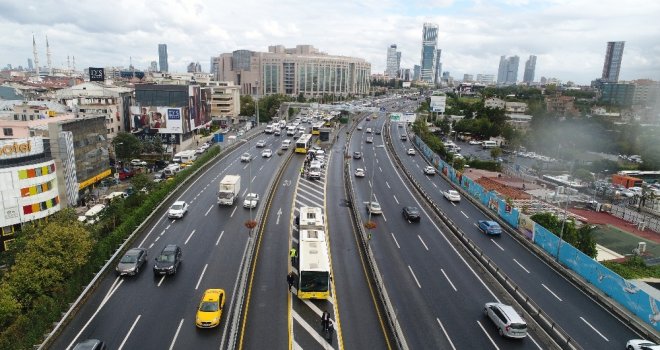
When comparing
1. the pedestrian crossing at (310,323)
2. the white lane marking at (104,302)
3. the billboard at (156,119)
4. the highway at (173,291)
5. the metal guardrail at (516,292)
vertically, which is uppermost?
the billboard at (156,119)

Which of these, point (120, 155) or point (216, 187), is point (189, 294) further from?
point (120, 155)

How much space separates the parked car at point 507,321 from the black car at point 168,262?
21.9 m

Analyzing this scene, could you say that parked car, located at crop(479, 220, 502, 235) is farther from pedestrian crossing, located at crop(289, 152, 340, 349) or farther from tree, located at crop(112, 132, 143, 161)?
tree, located at crop(112, 132, 143, 161)

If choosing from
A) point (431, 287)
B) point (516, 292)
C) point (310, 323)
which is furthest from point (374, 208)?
point (310, 323)

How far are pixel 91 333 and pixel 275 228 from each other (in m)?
19.4

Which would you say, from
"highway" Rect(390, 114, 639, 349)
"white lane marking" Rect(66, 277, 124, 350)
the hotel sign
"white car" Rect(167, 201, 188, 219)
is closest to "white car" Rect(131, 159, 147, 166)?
the hotel sign

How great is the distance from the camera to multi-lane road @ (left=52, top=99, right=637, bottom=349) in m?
23.9

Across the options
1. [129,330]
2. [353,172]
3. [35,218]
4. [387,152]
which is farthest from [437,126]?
[129,330]

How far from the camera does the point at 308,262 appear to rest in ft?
92.0

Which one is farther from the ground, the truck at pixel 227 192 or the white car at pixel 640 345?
the truck at pixel 227 192

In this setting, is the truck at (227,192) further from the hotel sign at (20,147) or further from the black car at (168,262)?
the hotel sign at (20,147)

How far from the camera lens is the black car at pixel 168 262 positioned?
3045cm

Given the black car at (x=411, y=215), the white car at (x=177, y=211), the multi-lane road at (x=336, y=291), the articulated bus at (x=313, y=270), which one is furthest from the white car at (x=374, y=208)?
the white car at (x=177, y=211)

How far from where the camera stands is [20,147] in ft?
155
